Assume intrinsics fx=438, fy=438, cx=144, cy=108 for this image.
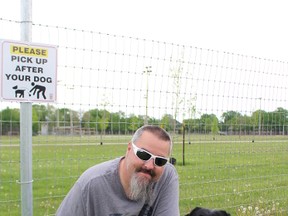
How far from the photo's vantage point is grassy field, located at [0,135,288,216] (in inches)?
176

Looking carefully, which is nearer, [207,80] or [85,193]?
[85,193]

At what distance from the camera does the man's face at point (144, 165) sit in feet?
8.86

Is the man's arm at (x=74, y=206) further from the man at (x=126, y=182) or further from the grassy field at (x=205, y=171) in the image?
the grassy field at (x=205, y=171)

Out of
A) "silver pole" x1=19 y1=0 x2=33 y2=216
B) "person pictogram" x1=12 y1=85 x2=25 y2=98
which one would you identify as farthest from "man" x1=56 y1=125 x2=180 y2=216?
"person pictogram" x1=12 y1=85 x2=25 y2=98

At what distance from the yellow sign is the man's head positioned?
1185mm

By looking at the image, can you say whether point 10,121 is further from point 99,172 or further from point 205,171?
point 205,171

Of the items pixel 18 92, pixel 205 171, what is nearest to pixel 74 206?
pixel 18 92

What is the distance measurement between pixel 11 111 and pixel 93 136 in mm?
837

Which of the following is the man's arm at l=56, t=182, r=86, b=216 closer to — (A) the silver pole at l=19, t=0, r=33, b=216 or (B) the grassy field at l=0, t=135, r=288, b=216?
(A) the silver pole at l=19, t=0, r=33, b=216

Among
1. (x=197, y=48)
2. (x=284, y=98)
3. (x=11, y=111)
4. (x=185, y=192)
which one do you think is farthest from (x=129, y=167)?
(x=284, y=98)

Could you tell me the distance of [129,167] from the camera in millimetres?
2752

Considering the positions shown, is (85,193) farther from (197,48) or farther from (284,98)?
(284,98)

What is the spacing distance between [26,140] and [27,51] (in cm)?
69

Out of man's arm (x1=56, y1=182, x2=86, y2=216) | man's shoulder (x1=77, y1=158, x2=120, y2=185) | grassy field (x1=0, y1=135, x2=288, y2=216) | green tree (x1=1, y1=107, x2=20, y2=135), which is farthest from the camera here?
grassy field (x1=0, y1=135, x2=288, y2=216)
